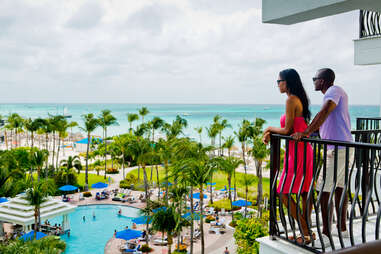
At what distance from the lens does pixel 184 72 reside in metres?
160

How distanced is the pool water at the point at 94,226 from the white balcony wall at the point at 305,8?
64.1 feet

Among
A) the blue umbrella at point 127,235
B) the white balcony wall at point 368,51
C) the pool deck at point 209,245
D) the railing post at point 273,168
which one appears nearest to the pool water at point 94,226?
the pool deck at point 209,245

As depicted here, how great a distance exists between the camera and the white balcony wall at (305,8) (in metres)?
2.68

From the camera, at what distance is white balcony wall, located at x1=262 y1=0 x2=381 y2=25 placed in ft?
8.80

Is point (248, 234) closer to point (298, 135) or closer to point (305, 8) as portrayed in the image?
point (298, 135)

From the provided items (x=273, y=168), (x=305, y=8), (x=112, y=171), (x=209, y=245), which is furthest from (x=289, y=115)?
(x=112, y=171)

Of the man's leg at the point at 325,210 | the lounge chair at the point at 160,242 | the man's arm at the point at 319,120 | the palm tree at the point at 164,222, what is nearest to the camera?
the man's arm at the point at 319,120

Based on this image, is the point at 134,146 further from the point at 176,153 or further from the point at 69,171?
the point at 69,171

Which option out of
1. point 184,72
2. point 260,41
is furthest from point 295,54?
point 184,72

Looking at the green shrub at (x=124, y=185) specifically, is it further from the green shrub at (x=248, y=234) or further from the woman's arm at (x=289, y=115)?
the woman's arm at (x=289, y=115)

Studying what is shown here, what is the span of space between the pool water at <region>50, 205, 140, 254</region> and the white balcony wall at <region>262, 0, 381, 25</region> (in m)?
19.5

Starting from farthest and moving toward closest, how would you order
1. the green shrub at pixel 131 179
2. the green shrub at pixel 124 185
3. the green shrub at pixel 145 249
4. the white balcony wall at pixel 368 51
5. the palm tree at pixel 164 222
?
the green shrub at pixel 131 179
the green shrub at pixel 124 185
the green shrub at pixel 145 249
the palm tree at pixel 164 222
the white balcony wall at pixel 368 51

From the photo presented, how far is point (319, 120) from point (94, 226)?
23433 mm

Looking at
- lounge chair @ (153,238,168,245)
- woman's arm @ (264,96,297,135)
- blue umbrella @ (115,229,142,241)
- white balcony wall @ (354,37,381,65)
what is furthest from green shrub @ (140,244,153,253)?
woman's arm @ (264,96,297,135)
